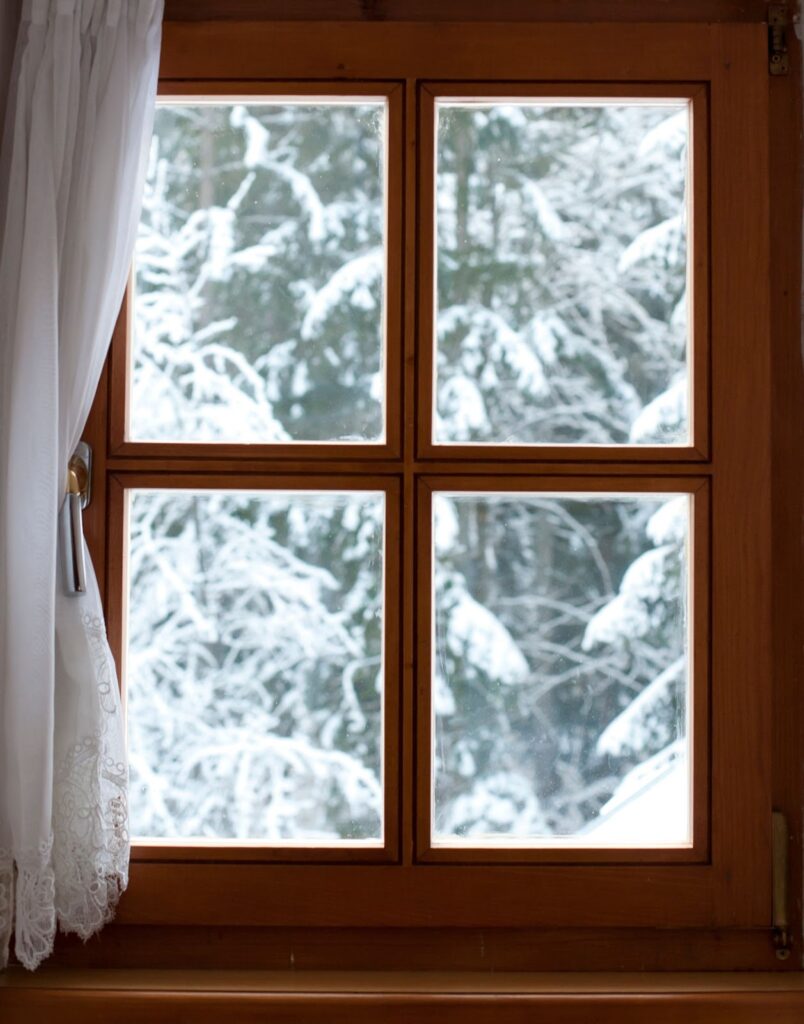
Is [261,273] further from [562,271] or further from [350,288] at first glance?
[562,271]

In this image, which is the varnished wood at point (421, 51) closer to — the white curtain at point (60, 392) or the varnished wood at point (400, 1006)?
the white curtain at point (60, 392)

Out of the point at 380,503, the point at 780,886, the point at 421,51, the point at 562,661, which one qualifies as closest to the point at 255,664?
the point at 380,503

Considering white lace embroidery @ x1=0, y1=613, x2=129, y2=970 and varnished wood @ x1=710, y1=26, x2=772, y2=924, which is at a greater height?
varnished wood @ x1=710, y1=26, x2=772, y2=924

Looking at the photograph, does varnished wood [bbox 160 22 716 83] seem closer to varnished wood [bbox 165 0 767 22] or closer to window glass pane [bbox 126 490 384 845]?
varnished wood [bbox 165 0 767 22]

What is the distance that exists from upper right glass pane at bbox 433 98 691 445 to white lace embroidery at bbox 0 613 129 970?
1.90 ft

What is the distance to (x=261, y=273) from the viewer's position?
1.49 m

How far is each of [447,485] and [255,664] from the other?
14.2 inches

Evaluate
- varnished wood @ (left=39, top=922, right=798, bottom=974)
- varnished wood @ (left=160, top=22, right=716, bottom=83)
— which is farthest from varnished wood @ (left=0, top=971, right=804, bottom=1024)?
varnished wood @ (left=160, top=22, right=716, bottom=83)

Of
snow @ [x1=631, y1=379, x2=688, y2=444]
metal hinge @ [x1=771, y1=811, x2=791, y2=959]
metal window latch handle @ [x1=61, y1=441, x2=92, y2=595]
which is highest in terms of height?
snow @ [x1=631, y1=379, x2=688, y2=444]

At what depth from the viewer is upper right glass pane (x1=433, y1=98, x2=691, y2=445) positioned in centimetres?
149

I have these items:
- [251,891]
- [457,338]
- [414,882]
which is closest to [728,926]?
[414,882]

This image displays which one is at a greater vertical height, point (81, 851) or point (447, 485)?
point (447, 485)

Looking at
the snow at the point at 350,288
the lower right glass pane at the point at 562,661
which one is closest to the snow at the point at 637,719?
the lower right glass pane at the point at 562,661

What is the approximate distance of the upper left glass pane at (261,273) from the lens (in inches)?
58.6
